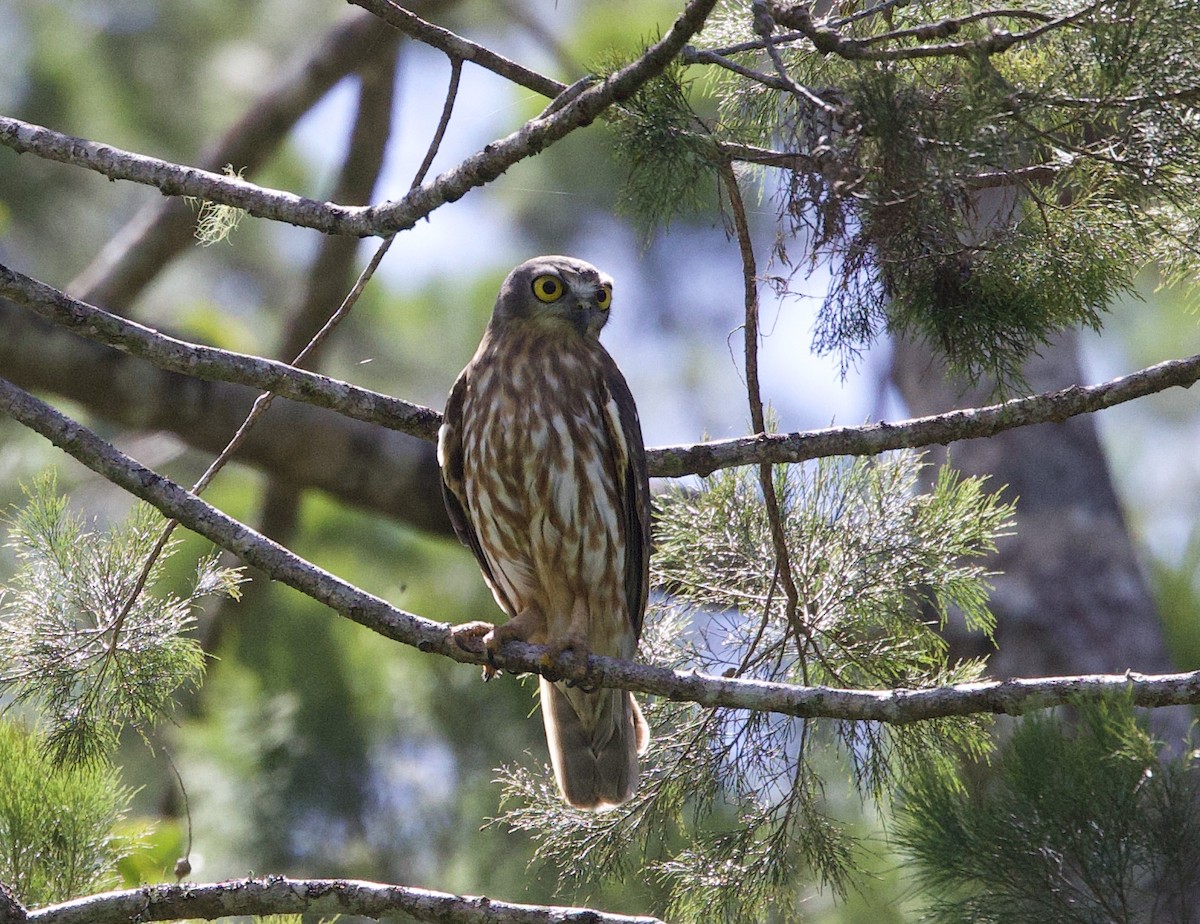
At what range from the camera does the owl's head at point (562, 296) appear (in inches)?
176

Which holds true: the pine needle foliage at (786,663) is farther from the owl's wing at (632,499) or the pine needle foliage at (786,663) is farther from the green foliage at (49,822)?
the green foliage at (49,822)

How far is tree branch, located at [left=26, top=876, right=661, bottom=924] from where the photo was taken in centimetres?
283

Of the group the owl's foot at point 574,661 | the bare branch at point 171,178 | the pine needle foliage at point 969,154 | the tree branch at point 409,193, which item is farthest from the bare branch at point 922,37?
the owl's foot at point 574,661

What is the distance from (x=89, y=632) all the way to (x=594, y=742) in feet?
5.47

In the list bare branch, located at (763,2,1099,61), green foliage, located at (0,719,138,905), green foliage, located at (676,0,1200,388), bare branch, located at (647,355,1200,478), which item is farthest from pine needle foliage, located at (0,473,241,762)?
bare branch, located at (763,2,1099,61)

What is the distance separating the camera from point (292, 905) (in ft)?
9.45

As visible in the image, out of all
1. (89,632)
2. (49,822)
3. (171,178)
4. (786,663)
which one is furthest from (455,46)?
(49,822)

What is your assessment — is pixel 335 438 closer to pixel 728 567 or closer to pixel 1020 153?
pixel 728 567

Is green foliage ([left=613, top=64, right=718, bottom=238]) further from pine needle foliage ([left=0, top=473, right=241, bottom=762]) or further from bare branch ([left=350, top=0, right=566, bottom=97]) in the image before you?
pine needle foliage ([left=0, top=473, right=241, bottom=762])

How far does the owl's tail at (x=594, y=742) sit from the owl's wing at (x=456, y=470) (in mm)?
500

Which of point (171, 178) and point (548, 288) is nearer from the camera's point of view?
point (171, 178)

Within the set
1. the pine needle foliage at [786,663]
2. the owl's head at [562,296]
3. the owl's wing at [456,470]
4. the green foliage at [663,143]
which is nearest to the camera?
the green foliage at [663,143]

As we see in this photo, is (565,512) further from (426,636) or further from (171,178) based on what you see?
(171,178)

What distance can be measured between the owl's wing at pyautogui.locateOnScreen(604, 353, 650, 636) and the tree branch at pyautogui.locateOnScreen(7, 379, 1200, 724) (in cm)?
89
